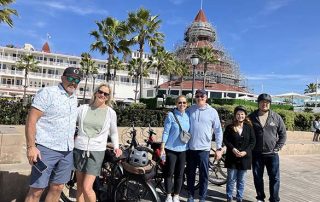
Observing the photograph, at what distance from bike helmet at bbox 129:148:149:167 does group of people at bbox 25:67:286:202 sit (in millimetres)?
434

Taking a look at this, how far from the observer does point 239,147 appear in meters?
5.92

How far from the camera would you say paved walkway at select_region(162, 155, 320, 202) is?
7062mm

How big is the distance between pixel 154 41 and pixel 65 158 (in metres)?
28.1

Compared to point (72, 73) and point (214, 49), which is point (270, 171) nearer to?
point (72, 73)

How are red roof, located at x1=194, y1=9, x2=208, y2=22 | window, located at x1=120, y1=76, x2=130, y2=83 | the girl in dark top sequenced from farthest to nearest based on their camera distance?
red roof, located at x1=194, y1=9, x2=208, y2=22 → window, located at x1=120, y1=76, x2=130, y2=83 → the girl in dark top

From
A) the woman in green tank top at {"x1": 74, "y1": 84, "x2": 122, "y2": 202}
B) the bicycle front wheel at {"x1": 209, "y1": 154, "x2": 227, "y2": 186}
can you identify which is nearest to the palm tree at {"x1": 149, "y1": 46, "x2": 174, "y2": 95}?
the bicycle front wheel at {"x1": 209, "y1": 154, "x2": 227, "y2": 186}

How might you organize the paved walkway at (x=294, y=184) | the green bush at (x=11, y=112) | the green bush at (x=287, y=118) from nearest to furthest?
the paved walkway at (x=294, y=184)
the green bush at (x=11, y=112)
the green bush at (x=287, y=118)

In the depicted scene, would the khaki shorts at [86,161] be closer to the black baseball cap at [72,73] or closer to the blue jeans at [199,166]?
the black baseball cap at [72,73]

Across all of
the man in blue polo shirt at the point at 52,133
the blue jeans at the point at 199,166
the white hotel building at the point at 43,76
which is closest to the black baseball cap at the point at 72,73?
the man in blue polo shirt at the point at 52,133

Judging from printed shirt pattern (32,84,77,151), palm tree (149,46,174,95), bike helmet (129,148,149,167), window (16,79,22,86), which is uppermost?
palm tree (149,46,174,95)

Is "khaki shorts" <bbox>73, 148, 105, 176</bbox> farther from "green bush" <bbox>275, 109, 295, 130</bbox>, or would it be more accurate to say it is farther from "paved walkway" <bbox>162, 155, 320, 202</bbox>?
"green bush" <bbox>275, 109, 295, 130</bbox>

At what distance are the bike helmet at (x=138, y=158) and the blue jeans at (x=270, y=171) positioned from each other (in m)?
2.27

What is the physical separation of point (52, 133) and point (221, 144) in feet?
9.76

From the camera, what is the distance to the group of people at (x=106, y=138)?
3.71 meters
